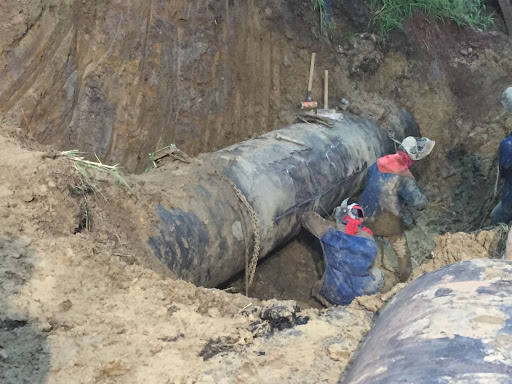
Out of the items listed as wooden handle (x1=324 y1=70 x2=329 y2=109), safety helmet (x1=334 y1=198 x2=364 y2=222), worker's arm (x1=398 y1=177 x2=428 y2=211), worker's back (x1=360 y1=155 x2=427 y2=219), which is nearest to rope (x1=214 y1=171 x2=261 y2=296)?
safety helmet (x1=334 y1=198 x2=364 y2=222)

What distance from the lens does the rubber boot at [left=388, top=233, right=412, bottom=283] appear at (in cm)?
538

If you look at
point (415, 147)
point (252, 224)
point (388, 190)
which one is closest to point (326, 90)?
point (415, 147)

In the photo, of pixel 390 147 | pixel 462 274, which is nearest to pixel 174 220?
pixel 462 274

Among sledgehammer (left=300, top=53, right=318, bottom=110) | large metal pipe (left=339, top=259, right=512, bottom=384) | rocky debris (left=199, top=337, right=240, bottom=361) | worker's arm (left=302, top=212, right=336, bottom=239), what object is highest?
sledgehammer (left=300, top=53, right=318, bottom=110)

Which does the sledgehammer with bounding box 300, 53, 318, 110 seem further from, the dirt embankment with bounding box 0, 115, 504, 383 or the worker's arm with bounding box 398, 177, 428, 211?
the dirt embankment with bounding box 0, 115, 504, 383

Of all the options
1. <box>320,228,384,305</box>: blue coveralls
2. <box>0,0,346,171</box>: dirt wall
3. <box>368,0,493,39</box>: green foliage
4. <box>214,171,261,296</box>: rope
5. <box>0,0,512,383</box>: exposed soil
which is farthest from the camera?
<box>368,0,493,39</box>: green foliage

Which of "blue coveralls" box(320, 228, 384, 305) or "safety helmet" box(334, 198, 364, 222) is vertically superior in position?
"safety helmet" box(334, 198, 364, 222)

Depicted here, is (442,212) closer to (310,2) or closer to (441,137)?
(441,137)

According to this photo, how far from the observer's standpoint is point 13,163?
256 centimetres

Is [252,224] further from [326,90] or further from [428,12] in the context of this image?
[428,12]

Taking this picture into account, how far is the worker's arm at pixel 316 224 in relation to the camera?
450cm

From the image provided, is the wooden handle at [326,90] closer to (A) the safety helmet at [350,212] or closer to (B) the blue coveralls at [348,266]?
(A) the safety helmet at [350,212]

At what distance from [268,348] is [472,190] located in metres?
5.57

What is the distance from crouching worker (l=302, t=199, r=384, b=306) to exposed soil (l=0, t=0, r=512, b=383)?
388 millimetres
